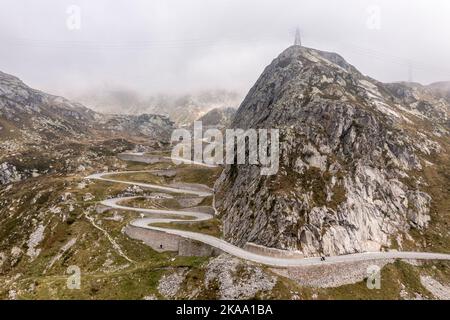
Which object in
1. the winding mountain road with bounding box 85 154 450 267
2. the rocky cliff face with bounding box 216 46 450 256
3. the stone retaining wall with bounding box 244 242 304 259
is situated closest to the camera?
the winding mountain road with bounding box 85 154 450 267

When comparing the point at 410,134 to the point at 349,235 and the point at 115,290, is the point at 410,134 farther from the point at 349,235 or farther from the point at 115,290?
the point at 115,290

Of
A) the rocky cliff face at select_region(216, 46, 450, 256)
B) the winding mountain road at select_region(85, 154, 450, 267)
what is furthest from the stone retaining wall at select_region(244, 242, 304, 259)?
the rocky cliff face at select_region(216, 46, 450, 256)

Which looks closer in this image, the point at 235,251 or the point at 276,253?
the point at 276,253

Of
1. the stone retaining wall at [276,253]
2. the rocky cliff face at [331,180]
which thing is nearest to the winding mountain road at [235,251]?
the stone retaining wall at [276,253]

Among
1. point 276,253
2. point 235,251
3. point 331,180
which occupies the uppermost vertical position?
point 331,180

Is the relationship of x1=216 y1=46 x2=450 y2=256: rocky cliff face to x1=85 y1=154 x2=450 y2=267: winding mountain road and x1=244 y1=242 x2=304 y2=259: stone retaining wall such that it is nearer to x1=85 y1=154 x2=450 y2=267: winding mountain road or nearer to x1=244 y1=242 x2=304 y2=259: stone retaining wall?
x1=244 y1=242 x2=304 y2=259: stone retaining wall

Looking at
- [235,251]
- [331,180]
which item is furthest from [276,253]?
[331,180]

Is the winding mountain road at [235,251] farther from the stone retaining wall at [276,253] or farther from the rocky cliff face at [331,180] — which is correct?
the rocky cliff face at [331,180]

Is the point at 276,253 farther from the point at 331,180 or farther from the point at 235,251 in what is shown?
the point at 331,180
